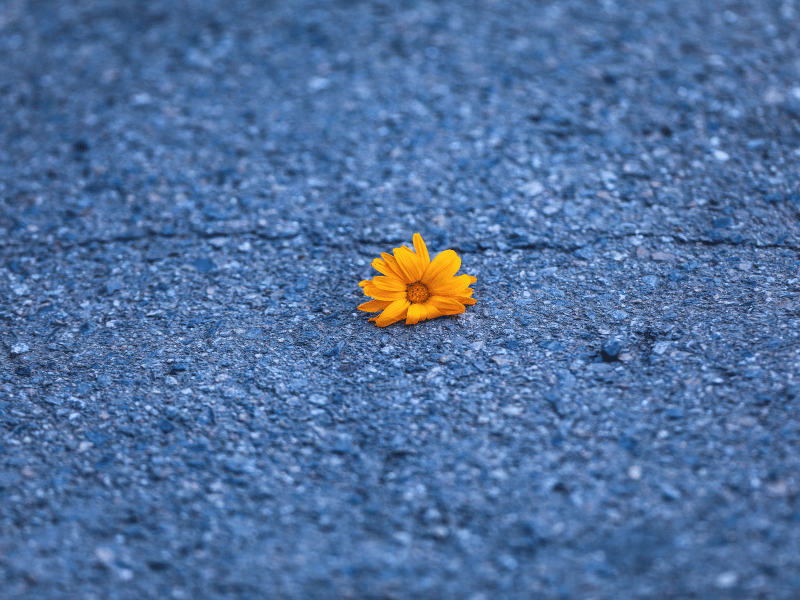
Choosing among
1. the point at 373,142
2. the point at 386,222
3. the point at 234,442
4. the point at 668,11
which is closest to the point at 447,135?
the point at 373,142

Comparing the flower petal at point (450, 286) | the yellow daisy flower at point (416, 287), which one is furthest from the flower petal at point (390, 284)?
the flower petal at point (450, 286)

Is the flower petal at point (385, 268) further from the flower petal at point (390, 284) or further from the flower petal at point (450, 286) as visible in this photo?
the flower petal at point (450, 286)

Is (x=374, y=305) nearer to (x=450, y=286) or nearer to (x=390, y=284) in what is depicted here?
(x=390, y=284)

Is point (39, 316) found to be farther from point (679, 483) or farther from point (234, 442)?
point (679, 483)

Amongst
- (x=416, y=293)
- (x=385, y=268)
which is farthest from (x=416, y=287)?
(x=385, y=268)

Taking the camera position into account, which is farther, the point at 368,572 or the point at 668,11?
the point at 668,11
